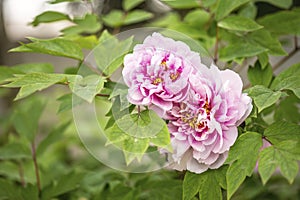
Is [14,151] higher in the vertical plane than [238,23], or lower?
lower

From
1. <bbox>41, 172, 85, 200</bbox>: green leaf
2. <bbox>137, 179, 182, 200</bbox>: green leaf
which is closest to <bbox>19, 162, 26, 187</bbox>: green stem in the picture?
<bbox>41, 172, 85, 200</bbox>: green leaf

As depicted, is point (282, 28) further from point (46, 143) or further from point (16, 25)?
point (16, 25)

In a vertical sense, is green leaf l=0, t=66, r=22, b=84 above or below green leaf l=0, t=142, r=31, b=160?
above

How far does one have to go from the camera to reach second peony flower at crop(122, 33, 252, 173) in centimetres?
57

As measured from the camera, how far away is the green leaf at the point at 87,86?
571mm

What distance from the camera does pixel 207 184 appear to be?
60 cm

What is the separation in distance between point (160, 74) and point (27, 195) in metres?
0.40

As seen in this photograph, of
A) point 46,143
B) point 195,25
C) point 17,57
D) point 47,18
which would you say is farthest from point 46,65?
point 17,57

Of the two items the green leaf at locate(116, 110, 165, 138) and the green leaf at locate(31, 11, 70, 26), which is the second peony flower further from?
the green leaf at locate(31, 11, 70, 26)

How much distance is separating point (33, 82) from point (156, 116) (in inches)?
6.1

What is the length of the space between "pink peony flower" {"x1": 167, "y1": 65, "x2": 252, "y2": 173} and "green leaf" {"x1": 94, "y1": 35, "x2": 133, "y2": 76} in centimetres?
12

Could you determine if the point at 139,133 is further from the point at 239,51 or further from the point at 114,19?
the point at 114,19

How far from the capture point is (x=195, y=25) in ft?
3.25

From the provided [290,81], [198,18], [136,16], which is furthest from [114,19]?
[290,81]
